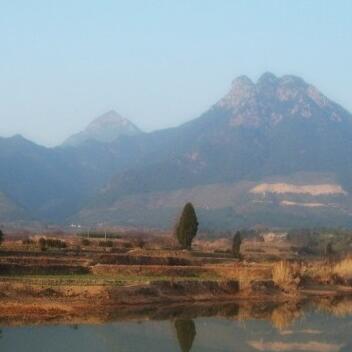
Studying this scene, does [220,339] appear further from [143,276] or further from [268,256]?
[268,256]

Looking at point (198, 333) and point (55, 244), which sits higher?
point (55, 244)

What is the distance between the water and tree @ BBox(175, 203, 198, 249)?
56.3ft

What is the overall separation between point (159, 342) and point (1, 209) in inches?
6062

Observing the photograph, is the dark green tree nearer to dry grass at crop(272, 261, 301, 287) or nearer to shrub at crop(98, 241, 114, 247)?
dry grass at crop(272, 261, 301, 287)

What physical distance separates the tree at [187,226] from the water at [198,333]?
676 inches

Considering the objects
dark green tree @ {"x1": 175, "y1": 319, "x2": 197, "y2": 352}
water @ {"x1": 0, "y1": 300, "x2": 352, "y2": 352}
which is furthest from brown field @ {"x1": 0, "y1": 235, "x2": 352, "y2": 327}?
dark green tree @ {"x1": 175, "y1": 319, "x2": 197, "y2": 352}

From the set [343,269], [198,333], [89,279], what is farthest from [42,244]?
[198,333]

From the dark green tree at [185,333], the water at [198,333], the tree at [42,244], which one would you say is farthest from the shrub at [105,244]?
the dark green tree at [185,333]

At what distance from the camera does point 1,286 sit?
35.3 m

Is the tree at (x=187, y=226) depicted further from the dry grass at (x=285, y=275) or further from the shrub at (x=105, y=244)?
the dry grass at (x=285, y=275)

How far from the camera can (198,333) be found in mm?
32250

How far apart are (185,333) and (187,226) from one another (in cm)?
2580

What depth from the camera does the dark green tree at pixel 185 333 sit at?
96.7ft

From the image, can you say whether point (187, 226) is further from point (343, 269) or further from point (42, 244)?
point (343, 269)
